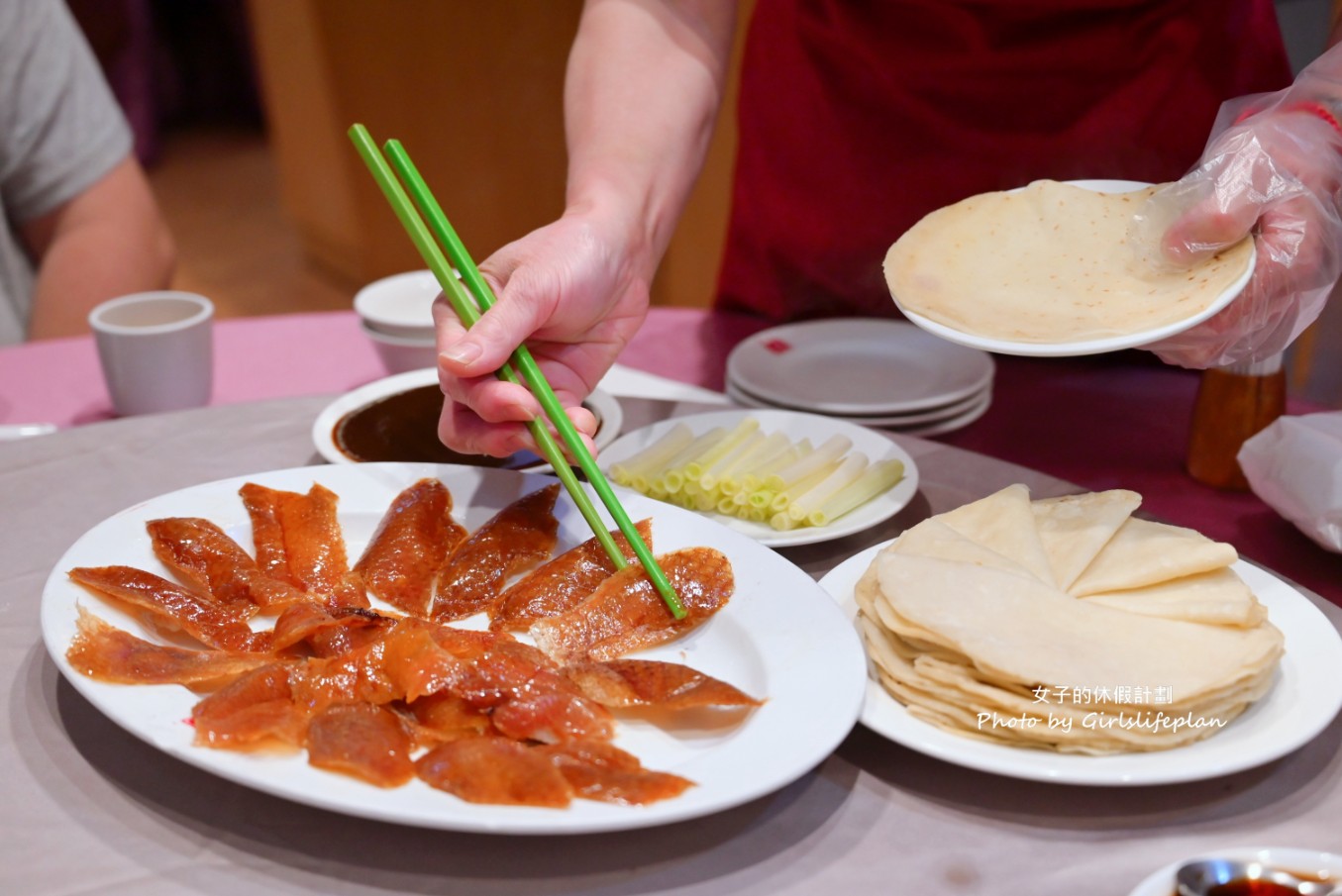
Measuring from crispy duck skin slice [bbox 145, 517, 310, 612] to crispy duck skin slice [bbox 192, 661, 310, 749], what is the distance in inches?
7.4

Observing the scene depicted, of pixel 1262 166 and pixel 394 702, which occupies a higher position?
pixel 1262 166

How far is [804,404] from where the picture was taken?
1.79 m

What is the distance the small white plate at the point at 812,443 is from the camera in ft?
4.66

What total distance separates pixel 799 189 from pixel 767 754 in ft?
4.75

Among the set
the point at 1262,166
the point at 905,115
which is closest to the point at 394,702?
the point at 1262,166

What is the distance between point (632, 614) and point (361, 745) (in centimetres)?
34

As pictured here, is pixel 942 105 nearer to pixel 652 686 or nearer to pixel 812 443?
pixel 812 443

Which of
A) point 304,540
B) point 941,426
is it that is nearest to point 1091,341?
point 941,426

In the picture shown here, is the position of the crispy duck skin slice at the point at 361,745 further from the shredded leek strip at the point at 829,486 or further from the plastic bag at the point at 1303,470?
the plastic bag at the point at 1303,470

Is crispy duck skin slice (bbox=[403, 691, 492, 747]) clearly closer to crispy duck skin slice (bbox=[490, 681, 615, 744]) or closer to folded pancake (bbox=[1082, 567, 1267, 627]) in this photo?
crispy duck skin slice (bbox=[490, 681, 615, 744])

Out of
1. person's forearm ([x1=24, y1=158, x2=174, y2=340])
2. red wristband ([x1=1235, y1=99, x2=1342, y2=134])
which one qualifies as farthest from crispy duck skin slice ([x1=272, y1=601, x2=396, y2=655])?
person's forearm ([x1=24, y1=158, x2=174, y2=340])

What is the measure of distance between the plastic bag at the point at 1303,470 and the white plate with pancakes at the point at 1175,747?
26 centimetres

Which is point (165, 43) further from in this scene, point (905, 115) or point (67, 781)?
point (67, 781)

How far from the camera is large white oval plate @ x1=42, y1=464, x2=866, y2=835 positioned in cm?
91
